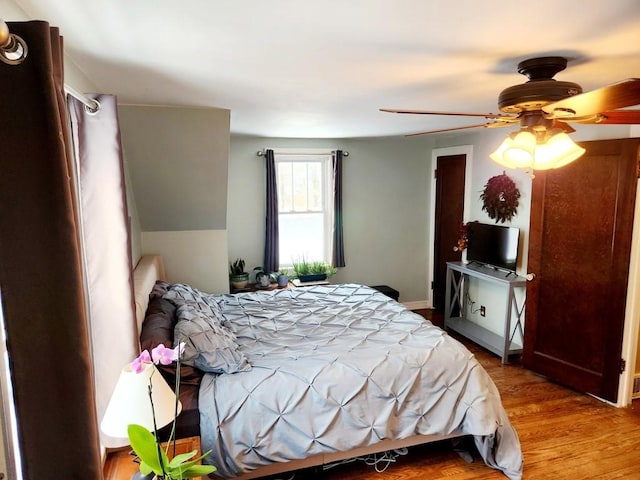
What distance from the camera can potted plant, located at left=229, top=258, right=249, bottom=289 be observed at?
4555mm

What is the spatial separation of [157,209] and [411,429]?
9.37ft

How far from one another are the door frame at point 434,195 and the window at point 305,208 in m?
1.39

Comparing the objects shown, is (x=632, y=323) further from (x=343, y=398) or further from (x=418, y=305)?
(x=418, y=305)

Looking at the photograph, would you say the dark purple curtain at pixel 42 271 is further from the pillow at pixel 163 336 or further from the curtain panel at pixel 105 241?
the pillow at pixel 163 336

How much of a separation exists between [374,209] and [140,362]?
4274mm

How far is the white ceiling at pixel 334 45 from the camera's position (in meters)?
1.30

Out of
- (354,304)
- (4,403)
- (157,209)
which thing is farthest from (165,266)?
(4,403)

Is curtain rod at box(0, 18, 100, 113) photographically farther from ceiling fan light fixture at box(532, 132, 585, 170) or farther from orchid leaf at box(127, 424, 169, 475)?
ceiling fan light fixture at box(532, 132, 585, 170)

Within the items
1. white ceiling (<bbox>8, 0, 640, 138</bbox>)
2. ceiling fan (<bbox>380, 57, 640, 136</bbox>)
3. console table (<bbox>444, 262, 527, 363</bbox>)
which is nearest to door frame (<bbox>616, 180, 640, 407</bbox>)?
console table (<bbox>444, 262, 527, 363</bbox>)

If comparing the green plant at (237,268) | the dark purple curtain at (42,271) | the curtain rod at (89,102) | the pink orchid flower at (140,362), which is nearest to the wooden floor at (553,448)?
the pink orchid flower at (140,362)

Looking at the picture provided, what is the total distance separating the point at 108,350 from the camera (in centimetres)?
173

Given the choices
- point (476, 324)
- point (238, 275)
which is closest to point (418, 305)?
point (476, 324)

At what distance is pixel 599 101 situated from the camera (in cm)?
147

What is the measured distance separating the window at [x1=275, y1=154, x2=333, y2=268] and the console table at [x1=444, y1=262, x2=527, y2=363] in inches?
62.0
